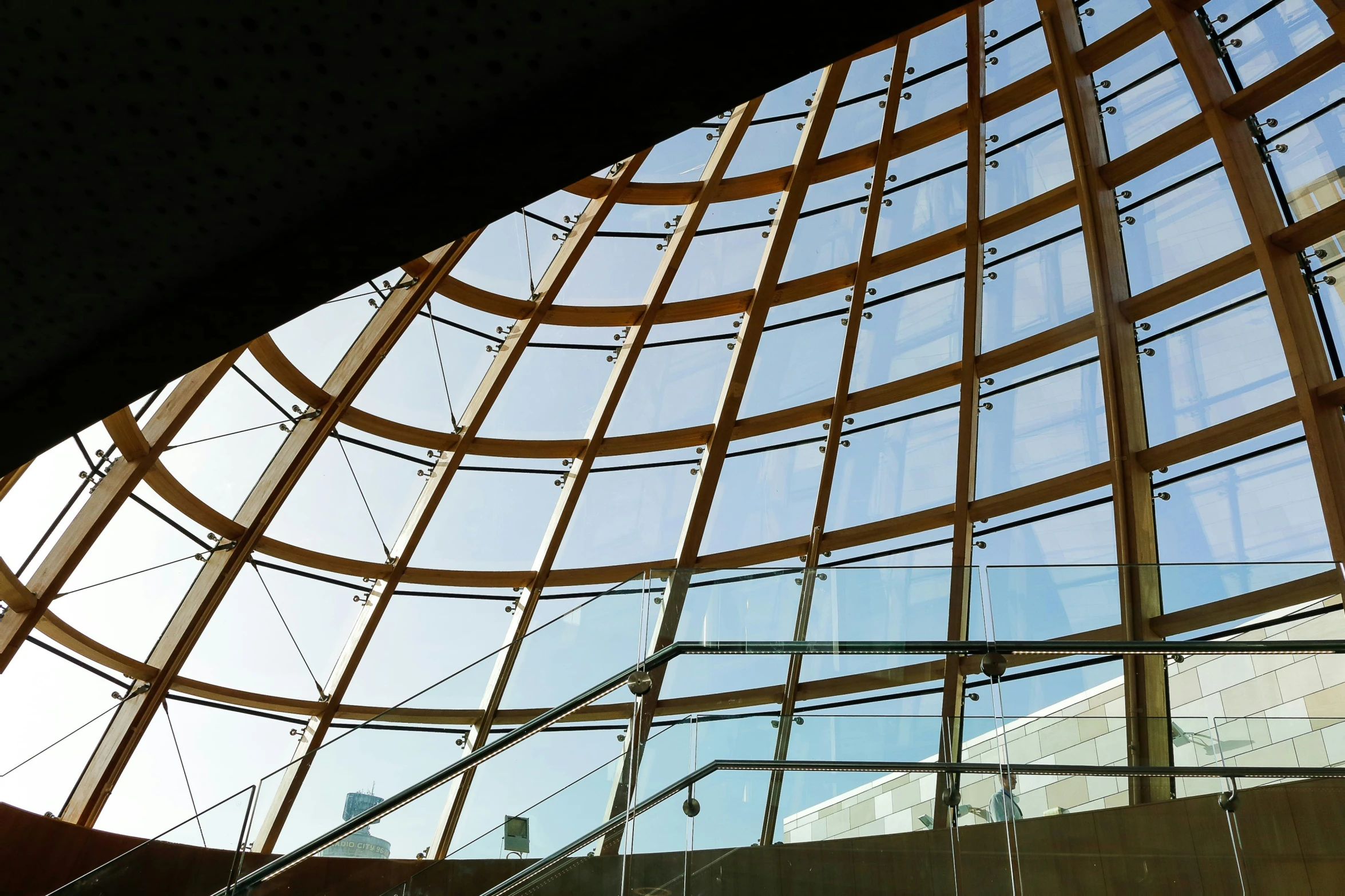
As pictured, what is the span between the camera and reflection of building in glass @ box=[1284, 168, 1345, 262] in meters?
14.5

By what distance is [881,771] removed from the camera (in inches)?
305

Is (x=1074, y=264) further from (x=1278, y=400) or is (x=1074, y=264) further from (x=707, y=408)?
(x=707, y=408)

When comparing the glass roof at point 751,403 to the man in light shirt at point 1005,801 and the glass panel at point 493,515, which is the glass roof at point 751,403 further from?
the man in light shirt at point 1005,801

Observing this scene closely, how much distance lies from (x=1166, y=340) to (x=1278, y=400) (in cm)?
193

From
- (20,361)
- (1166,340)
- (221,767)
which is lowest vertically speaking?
(20,361)

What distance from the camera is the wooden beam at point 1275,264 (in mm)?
13711

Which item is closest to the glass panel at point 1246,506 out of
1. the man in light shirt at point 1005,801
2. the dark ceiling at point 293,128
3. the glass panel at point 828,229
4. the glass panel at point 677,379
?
the glass panel at point 828,229

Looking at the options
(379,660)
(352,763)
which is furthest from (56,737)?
(352,763)

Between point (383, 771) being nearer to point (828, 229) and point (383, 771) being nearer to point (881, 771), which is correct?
point (881, 771)

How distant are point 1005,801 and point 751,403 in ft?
39.4

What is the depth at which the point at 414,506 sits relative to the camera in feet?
60.1

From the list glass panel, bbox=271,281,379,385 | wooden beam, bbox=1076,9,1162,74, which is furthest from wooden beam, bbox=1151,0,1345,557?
glass panel, bbox=271,281,379,385

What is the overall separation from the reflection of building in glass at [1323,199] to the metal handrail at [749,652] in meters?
9.45

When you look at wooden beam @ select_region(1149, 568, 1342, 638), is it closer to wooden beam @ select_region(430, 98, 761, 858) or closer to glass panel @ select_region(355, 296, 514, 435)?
wooden beam @ select_region(430, 98, 761, 858)
